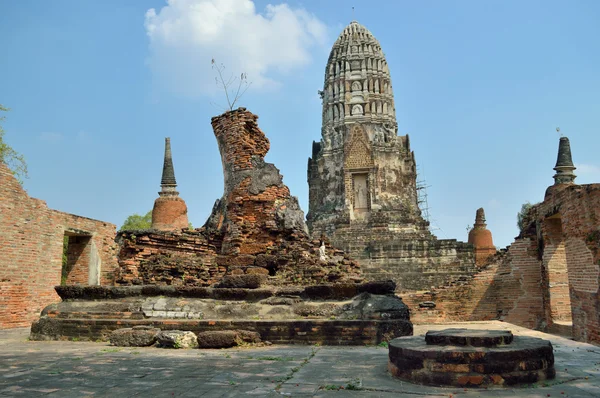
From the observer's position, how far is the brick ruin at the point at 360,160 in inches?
1164

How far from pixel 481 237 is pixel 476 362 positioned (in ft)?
87.1

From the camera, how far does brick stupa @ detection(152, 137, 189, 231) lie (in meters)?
27.3

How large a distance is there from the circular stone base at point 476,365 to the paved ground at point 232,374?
0.39 ft

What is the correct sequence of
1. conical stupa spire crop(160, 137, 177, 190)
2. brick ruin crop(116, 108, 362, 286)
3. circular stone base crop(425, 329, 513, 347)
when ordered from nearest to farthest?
1. circular stone base crop(425, 329, 513, 347)
2. brick ruin crop(116, 108, 362, 286)
3. conical stupa spire crop(160, 137, 177, 190)

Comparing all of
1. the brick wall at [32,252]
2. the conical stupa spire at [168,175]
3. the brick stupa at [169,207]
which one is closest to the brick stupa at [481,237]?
the brick stupa at [169,207]

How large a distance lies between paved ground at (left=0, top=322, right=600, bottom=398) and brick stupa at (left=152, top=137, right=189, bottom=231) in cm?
1964

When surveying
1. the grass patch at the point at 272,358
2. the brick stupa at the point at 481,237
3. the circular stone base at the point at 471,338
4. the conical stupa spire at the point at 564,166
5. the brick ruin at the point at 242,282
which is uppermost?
the conical stupa spire at the point at 564,166

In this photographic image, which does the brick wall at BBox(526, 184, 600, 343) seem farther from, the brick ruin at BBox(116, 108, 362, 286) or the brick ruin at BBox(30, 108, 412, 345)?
the brick ruin at BBox(116, 108, 362, 286)

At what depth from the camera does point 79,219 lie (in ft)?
49.3

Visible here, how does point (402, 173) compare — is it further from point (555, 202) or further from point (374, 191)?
point (555, 202)

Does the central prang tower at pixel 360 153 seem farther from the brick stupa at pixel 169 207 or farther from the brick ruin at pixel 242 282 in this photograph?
the brick ruin at pixel 242 282

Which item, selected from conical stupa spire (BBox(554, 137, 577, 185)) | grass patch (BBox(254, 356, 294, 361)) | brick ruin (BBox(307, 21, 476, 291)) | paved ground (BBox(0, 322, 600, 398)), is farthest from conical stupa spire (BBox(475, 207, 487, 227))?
grass patch (BBox(254, 356, 294, 361))

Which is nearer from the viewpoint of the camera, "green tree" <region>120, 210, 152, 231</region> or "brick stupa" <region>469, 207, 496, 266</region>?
"brick stupa" <region>469, 207, 496, 266</region>

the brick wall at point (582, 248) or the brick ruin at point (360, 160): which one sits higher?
the brick ruin at point (360, 160)
